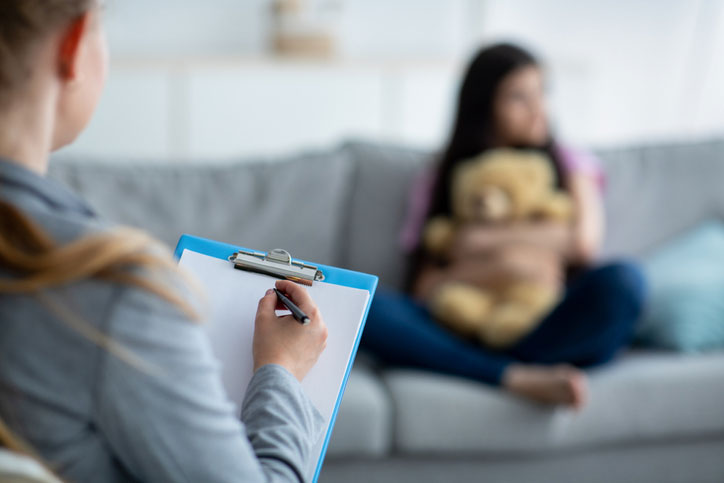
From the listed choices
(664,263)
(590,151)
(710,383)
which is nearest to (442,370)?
(710,383)

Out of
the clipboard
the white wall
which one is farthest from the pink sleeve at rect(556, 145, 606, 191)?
the clipboard

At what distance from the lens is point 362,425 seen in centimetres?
152

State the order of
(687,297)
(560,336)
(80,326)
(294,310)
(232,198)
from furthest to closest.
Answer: (232,198), (687,297), (560,336), (294,310), (80,326)

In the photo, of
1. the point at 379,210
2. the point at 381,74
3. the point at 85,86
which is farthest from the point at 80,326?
the point at 381,74

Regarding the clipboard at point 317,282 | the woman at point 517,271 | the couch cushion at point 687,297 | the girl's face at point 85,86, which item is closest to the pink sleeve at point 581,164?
the woman at point 517,271

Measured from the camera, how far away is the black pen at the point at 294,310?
2.08 ft

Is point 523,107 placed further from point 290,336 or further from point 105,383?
point 105,383

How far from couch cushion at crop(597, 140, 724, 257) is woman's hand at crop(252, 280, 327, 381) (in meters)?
1.54

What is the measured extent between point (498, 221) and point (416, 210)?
0.22 meters

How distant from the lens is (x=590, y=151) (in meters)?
2.19

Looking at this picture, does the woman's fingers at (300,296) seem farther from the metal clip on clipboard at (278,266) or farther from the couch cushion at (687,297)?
the couch cushion at (687,297)

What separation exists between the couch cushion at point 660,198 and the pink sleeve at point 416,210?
0.50m

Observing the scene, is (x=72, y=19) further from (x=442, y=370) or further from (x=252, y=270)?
(x=442, y=370)

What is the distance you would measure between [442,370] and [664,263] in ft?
2.25
